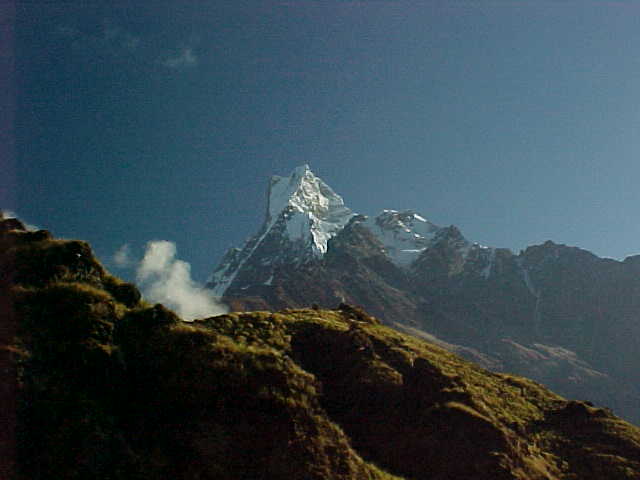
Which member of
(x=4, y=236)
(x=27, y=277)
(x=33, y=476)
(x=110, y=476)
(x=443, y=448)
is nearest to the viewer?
(x=33, y=476)

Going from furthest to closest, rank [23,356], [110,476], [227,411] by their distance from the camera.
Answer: [227,411] → [23,356] → [110,476]

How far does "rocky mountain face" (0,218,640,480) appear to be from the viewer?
15766 mm

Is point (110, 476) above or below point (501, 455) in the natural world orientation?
below

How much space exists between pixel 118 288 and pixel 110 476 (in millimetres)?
9128

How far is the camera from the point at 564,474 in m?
22.5

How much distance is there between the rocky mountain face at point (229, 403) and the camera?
1577 centimetres

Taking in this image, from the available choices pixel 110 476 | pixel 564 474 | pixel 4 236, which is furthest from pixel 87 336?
pixel 564 474

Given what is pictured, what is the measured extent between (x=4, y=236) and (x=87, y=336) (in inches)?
360

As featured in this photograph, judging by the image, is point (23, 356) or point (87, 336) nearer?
point (23, 356)

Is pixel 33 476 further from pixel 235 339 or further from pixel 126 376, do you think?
pixel 235 339

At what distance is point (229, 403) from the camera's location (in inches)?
734

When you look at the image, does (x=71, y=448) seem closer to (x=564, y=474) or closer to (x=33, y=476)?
(x=33, y=476)

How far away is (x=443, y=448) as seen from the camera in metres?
21.7

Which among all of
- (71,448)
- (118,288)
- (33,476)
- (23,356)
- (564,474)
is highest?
(564,474)
